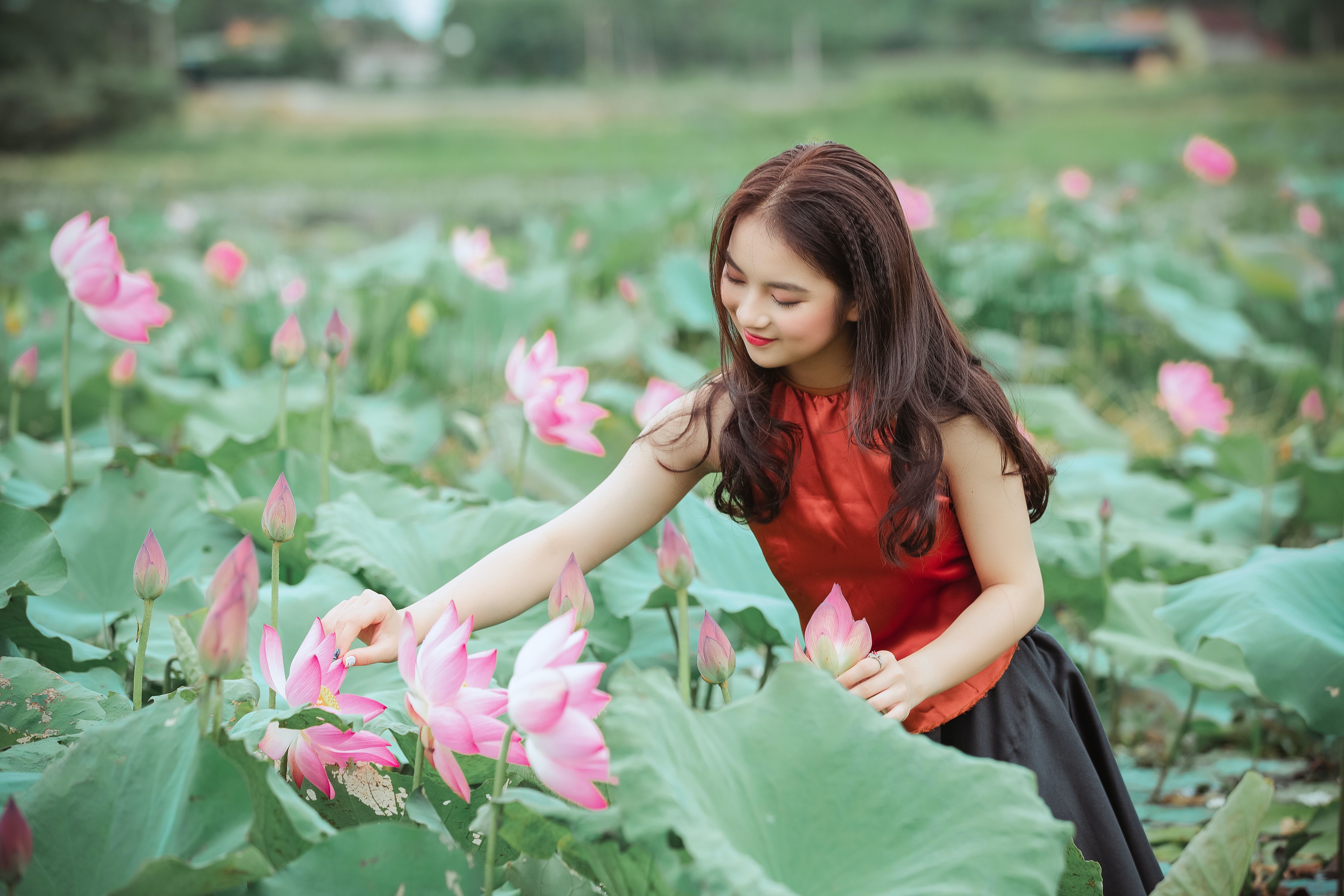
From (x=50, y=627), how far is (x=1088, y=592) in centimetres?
129

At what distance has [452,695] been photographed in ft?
2.44

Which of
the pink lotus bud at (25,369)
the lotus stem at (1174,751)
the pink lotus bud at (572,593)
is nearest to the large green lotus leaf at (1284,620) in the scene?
the lotus stem at (1174,751)

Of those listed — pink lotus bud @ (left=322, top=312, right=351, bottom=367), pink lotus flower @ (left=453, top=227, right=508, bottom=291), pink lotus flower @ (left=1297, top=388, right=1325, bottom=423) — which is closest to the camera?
pink lotus bud @ (left=322, top=312, right=351, bottom=367)

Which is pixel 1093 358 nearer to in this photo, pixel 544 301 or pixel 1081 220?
pixel 1081 220

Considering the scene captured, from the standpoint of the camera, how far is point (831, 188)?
0.93 meters

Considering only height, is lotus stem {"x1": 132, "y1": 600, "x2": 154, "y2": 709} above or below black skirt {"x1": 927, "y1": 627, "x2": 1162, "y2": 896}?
above

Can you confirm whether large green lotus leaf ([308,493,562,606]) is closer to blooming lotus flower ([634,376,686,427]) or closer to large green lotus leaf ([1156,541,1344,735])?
blooming lotus flower ([634,376,686,427])

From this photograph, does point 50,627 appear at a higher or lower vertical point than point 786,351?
lower

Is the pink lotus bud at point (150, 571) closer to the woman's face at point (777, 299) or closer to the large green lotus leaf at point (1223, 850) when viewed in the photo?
the woman's face at point (777, 299)

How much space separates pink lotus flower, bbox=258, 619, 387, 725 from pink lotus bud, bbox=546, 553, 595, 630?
0.53 feet

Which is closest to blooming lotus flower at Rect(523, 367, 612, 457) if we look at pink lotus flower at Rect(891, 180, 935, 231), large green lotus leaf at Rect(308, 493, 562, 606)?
large green lotus leaf at Rect(308, 493, 562, 606)

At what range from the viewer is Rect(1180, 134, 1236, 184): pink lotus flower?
3943mm

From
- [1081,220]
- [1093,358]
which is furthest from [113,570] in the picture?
[1081,220]

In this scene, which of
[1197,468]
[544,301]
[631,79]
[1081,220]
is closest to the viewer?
[1197,468]
